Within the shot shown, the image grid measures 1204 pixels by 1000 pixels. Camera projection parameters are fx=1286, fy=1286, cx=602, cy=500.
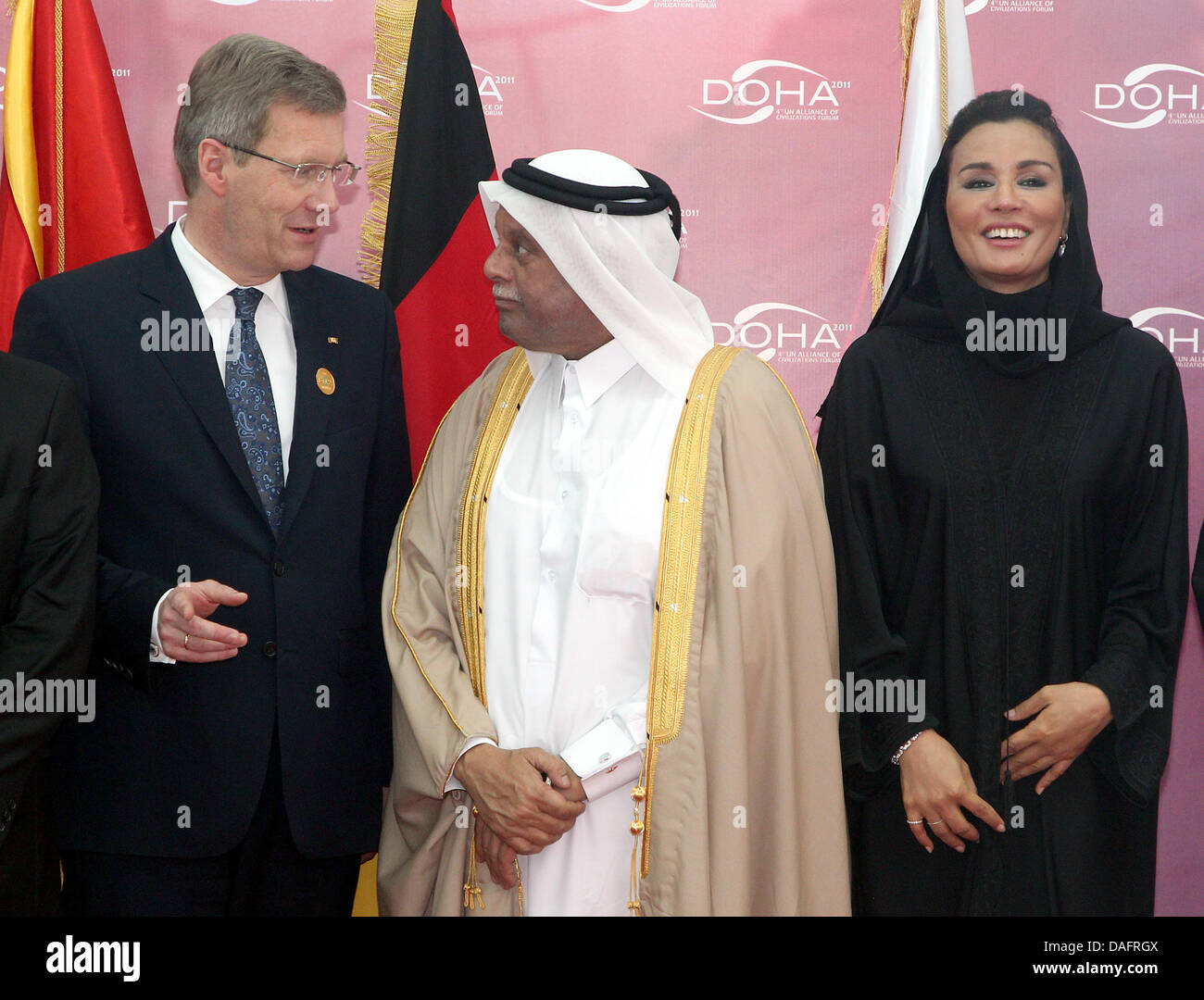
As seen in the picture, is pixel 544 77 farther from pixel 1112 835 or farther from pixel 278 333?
pixel 1112 835

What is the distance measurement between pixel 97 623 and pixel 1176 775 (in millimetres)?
3114

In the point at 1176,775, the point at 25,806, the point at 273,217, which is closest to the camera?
the point at 25,806

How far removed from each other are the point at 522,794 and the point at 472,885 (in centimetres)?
30

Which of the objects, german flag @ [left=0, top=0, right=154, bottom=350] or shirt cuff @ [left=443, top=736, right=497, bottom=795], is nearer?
shirt cuff @ [left=443, top=736, right=497, bottom=795]

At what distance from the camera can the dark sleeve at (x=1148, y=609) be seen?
2.75 m

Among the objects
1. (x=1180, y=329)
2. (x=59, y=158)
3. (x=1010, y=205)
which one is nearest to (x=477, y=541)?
(x=1010, y=205)

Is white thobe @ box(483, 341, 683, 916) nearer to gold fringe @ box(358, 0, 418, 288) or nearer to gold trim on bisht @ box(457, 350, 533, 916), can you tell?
gold trim on bisht @ box(457, 350, 533, 916)

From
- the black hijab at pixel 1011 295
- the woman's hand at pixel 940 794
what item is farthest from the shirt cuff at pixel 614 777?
the black hijab at pixel 1011 295

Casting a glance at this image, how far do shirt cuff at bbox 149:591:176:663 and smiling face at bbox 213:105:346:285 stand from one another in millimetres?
762

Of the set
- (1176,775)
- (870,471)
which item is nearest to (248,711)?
(870,471)

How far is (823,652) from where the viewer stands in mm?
2648

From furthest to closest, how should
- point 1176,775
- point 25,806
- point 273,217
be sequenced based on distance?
point 1176,775, point 273,217, point 25,806

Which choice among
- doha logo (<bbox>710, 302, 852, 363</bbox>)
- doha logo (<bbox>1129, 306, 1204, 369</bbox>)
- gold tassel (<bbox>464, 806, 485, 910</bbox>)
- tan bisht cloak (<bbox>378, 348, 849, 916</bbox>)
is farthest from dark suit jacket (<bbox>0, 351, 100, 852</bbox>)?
doha logo (<bbox>1129, 306, 1204, 369</bbox>)

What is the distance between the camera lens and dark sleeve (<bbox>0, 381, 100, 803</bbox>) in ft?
7.72
